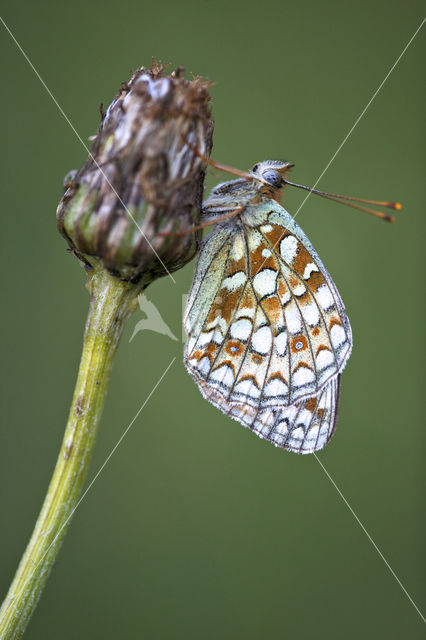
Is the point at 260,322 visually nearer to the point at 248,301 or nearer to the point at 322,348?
the point at 248,301

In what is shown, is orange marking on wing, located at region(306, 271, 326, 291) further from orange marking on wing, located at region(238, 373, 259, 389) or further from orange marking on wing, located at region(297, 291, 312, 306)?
orange marking on wing, located at region(238, 373, 259, 389)

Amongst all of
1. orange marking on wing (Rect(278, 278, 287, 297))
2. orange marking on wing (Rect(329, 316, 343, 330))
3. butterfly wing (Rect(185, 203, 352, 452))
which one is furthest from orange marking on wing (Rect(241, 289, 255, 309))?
orange marking on wing (Rect(329, 316, 343, 330))

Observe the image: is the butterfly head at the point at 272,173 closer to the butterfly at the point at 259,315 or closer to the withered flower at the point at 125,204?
the butterfly at the point at 259,315

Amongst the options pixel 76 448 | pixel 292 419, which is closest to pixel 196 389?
pixel 292 419

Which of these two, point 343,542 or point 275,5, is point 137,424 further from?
point 275,5

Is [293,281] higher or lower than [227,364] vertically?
higher

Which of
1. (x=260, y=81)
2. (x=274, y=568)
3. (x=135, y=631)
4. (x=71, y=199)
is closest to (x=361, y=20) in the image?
(x=260, y=81)

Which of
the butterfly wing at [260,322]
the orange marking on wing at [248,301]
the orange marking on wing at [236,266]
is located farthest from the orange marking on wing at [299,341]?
the orange marking on wing at [236,266]
